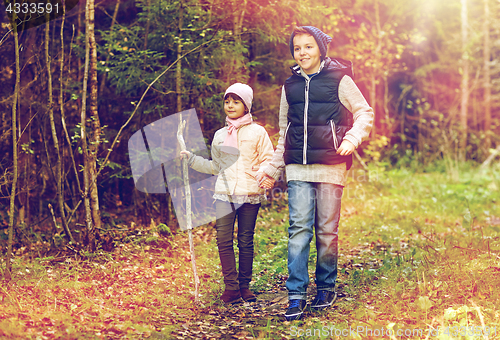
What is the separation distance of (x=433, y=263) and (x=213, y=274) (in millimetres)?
2270

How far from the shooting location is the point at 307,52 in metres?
3.57

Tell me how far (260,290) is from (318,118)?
1.85 metres

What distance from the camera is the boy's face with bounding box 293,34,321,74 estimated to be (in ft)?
11.7

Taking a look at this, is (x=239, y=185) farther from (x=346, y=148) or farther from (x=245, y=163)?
(x=346, y=148)

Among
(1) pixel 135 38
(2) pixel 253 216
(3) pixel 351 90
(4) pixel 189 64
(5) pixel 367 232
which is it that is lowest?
(5) pixel 367 232

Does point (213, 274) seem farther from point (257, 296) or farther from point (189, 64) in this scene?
point (189, 64)

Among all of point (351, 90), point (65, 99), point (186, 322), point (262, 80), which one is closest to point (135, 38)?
point (65, 99)

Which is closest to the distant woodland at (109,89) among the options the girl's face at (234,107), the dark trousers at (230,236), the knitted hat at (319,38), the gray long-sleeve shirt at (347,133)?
the girl's face at (234,107)

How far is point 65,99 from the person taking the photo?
6320 millimetres

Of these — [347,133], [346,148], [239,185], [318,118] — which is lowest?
[239,185]

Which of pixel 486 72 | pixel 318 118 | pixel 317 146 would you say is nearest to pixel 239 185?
pixel 317 146

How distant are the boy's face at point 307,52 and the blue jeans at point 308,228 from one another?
96 centimetres

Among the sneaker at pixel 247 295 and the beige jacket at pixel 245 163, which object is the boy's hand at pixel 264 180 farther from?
the sneaker at pixel 247 295

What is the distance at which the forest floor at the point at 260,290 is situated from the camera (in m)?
3.07
